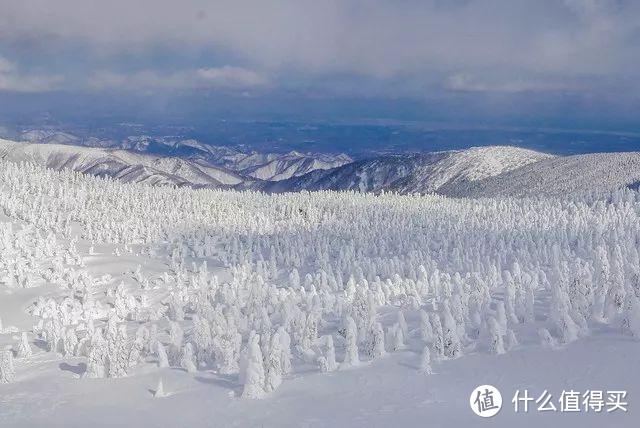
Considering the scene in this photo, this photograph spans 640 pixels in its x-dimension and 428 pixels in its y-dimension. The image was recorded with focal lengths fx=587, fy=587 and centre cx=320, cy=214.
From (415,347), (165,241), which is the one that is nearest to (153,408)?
(415,347)

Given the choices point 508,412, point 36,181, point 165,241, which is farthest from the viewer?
point 36,181

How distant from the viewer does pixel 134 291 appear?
86000 millimetres

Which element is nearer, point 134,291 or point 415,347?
point 415,347

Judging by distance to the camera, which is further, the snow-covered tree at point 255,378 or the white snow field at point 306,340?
the snow-covered tree at point 255,378

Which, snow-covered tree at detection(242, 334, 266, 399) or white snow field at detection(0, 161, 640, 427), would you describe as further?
snow-covered tree at detection(242, 334, 266, 399)

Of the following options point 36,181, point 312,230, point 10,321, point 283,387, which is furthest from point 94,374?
point 36,181

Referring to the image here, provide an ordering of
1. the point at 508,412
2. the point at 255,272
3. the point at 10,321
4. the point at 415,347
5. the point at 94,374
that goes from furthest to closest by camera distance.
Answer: the point at 255,272 → the point at 10,321 → the point at 94,374 → the point at 415,347 → the point at 508,412

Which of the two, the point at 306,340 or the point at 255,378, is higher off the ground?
the point at 255,378

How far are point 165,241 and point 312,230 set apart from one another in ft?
108

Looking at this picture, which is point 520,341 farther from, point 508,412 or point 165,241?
point 165,241

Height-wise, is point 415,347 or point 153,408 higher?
point 415,347

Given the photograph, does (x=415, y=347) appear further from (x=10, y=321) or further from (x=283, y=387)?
(x=10, y=321)

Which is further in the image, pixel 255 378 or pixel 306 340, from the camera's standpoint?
pixel 306 340

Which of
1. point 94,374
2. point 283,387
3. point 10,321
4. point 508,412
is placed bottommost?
point 10,321
